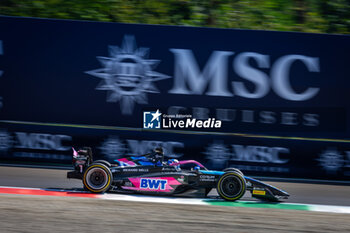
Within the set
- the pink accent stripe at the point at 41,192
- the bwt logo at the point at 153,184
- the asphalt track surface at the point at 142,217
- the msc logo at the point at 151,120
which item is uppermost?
the msc logo at the point at 151,120

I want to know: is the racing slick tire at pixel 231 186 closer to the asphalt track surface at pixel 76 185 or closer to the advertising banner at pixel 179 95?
the asphalt track surface at pixel 76 185

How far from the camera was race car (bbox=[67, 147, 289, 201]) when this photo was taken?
334 inches

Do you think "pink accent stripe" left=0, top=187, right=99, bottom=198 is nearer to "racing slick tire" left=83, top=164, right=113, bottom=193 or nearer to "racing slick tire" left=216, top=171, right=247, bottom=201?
"racing slick tire" left=83, top=164, right=113, bottom=193

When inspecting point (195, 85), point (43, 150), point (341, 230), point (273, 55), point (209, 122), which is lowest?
point (341, 230)

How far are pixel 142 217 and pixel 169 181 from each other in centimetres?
152

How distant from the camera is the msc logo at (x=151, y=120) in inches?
440

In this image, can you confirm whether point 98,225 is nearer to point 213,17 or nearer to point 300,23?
point 213,17

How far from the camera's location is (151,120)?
11203 millimetres

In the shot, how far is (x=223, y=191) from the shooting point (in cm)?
848

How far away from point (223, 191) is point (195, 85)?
3.43 metres

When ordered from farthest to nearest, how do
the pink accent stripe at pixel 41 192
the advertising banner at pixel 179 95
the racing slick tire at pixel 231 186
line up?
the advertising banner at pixel 179 95, the pink accent stripe at pixel 41 192, the racing slick tire at pixel 231 186

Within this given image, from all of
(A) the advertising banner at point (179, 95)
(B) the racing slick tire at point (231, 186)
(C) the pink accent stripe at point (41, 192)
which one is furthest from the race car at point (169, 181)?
(A) the advertising banner at point (179, 95)

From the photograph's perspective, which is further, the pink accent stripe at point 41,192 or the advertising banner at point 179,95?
the advertising banner at point 179,95

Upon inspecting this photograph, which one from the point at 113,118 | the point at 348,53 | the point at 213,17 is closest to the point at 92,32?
the point at 113,118
